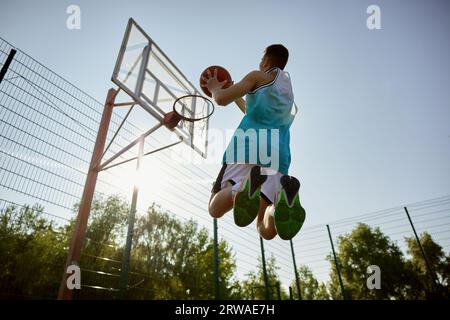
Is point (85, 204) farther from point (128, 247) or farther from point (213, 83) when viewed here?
point (213, 83)

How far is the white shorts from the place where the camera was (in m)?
1.99

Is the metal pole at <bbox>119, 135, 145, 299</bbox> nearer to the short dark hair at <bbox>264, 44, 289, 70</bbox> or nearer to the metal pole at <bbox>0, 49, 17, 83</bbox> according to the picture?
the metal pole at <bbox>0, 49, 17, 83</bbox>

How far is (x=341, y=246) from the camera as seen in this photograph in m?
26.8

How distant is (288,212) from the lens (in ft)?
6.08

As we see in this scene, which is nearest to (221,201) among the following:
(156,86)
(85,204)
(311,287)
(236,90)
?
(236,90)

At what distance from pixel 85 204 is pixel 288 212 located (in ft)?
12.6

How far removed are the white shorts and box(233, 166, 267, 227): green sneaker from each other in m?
0.11

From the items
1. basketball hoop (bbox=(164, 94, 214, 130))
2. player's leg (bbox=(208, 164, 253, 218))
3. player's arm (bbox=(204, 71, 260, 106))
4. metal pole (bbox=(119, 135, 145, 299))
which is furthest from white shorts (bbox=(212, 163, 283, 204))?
basketball hoop (bbox=(164, 94, 214, 130))

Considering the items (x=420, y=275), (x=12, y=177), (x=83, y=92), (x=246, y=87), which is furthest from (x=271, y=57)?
(x=420, y=275)

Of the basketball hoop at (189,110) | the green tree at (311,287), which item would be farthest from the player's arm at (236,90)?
the green tree at (311,287)

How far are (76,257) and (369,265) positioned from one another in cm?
2658

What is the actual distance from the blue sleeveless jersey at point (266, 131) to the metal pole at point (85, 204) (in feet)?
11.4

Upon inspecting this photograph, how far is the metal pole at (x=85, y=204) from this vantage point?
13.3ft

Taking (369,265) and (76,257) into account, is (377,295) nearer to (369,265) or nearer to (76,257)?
(369,265)
